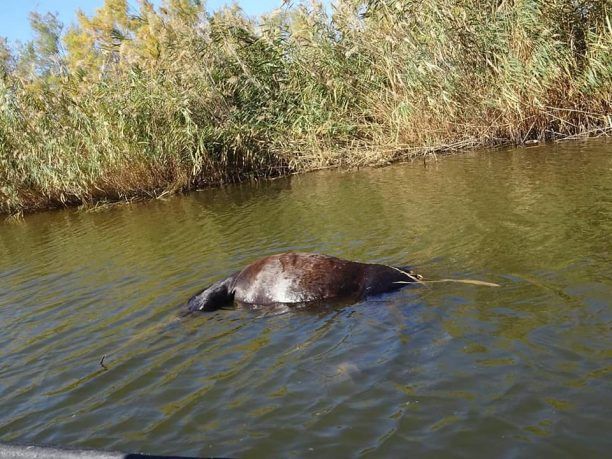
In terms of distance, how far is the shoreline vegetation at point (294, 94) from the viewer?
409 inches

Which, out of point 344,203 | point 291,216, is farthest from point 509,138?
point 291,216

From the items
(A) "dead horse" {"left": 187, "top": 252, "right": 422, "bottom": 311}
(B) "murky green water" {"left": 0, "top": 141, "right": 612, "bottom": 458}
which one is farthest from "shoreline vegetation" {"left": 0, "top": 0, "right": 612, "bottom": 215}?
(A) "dead horse" {"left": 187, "top": 252, "right": 422, "bottom": 311}

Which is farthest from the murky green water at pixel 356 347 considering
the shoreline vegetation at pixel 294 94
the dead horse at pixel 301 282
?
the shoreline vegetation at pixel 294 94

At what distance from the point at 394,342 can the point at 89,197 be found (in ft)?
33.5

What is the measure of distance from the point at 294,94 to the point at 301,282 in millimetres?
9089

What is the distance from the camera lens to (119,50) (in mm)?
12578

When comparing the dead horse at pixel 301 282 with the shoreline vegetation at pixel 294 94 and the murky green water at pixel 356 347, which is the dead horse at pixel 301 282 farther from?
the shoreline vegetation at pixel 294 94

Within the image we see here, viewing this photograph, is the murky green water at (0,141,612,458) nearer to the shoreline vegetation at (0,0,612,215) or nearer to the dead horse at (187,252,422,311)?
the dead horse at (187,252,422,311)

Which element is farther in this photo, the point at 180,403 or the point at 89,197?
the point at 89,197

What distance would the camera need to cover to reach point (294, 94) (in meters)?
13.0

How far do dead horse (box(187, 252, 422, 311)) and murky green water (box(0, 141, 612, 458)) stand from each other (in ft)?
Result: 0.52

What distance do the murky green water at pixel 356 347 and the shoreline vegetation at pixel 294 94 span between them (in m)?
3.59

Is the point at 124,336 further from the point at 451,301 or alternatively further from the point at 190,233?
the point at 190,233

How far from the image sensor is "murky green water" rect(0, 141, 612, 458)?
8.92 ft
